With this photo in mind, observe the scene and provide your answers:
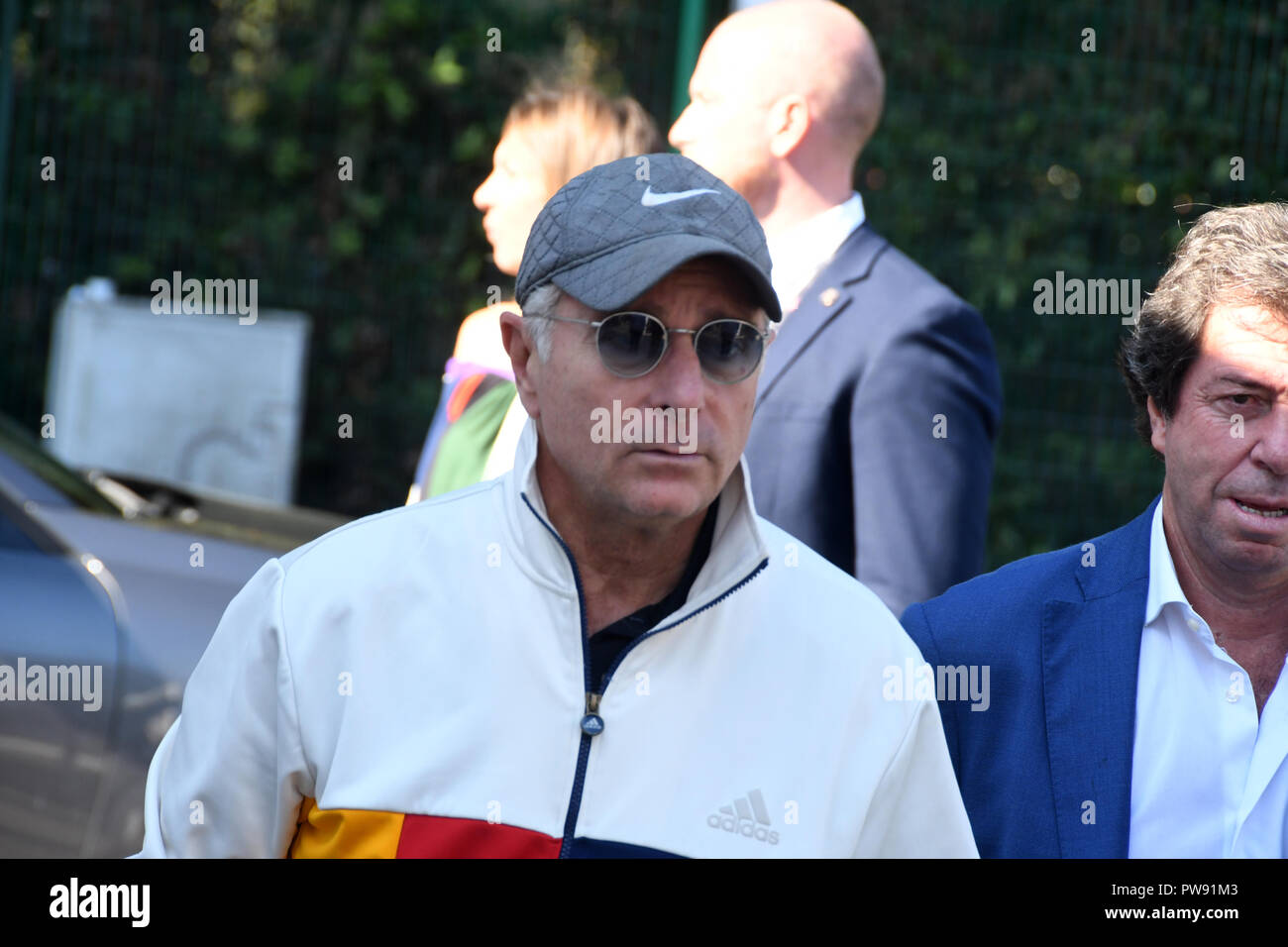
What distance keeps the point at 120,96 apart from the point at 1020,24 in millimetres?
4363

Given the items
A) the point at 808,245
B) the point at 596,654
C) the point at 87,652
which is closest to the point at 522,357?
the point at 596,654

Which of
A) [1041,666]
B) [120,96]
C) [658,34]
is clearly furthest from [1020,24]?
[1041,666]

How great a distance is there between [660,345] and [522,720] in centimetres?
53

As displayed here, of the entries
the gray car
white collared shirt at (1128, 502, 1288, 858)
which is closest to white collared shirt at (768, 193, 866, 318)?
white collared shirt at (1128, 502, 1288, 858)

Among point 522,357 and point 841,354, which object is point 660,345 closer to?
point 522,357

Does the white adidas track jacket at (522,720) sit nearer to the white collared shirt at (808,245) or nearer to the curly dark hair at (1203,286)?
the curly dark hair at (1203,286)

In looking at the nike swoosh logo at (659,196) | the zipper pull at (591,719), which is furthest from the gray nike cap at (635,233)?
the zipper pull at (591,719)

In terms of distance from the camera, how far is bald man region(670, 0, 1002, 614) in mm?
3043

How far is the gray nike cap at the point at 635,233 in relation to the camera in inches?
76.0

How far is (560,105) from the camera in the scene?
3.70 meters

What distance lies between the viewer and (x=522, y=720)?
1.91m

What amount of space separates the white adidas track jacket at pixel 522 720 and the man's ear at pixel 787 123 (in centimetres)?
161

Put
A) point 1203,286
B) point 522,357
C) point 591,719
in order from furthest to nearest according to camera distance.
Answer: point 1203,286 < point 522,357 < point 591,719

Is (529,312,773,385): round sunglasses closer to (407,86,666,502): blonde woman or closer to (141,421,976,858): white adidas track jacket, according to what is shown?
(141,421,976,858): white adidas track jacket
